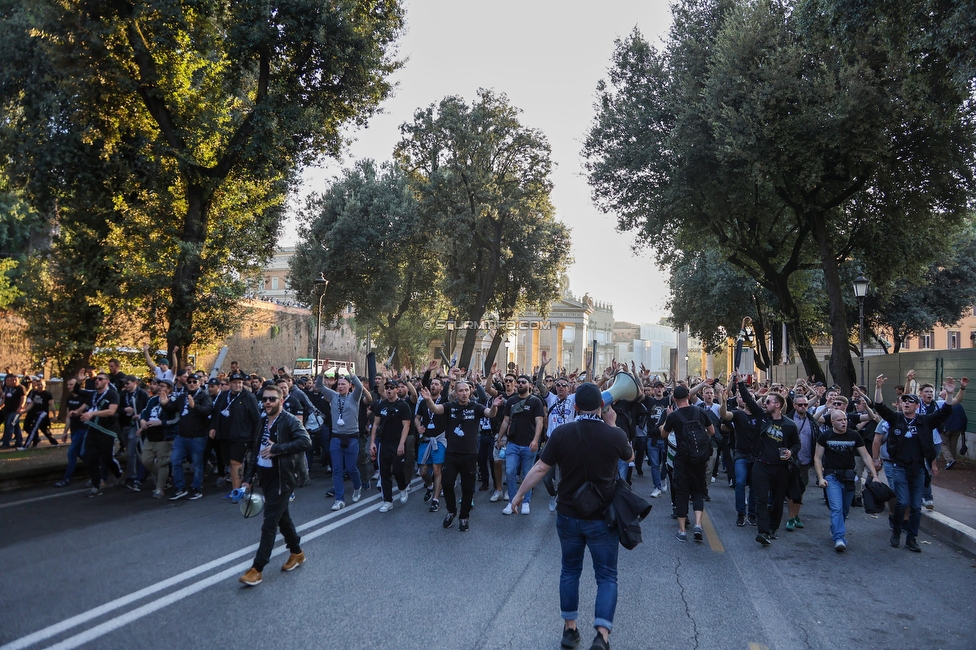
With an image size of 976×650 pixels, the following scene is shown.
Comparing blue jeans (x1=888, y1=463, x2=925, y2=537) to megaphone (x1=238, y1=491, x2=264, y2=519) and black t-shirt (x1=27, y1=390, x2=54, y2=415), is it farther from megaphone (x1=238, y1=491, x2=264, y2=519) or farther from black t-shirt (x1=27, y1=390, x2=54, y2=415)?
black t-shirt (x1=27, y1=390, x2=54, y2=415)

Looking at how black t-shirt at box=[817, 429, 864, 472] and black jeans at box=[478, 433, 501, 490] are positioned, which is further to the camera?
black jeans at box=[478, 433, 501, 490]

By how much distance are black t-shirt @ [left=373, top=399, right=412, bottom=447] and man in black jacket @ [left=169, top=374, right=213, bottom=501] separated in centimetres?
271

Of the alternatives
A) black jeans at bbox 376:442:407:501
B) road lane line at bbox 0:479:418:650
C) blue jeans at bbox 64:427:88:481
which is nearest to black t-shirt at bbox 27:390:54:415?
blue jeans at bbox 64:427:88:481

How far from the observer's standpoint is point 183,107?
1644cm

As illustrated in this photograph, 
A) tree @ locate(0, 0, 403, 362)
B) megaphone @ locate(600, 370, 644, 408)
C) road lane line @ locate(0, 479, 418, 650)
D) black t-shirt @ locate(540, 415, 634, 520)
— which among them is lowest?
road lane line @ locate(0, 479, 418, 650)

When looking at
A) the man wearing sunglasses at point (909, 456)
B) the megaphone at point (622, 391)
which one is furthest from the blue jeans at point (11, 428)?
the man wearing sunglasses at point (909, 456)

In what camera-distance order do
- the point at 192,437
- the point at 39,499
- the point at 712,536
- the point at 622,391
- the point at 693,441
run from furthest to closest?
1. the point at 192,437
2. the point at 39,499
3. the point at 712,536
4. the point at 693,441
5. the point at 622,391

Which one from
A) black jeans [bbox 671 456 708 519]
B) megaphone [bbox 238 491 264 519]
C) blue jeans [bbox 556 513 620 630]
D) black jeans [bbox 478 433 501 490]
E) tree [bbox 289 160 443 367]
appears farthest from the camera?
tree [bbox 289 160 443 367]

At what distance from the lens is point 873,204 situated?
21.8 metres

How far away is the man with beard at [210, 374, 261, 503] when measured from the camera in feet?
34.2

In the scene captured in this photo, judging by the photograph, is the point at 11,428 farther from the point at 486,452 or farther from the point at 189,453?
the point at 486,452

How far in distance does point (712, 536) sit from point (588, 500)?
446 cm

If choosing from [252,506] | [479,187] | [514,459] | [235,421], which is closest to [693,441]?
[514,459]

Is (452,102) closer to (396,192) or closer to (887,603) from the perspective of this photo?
(396,192)
